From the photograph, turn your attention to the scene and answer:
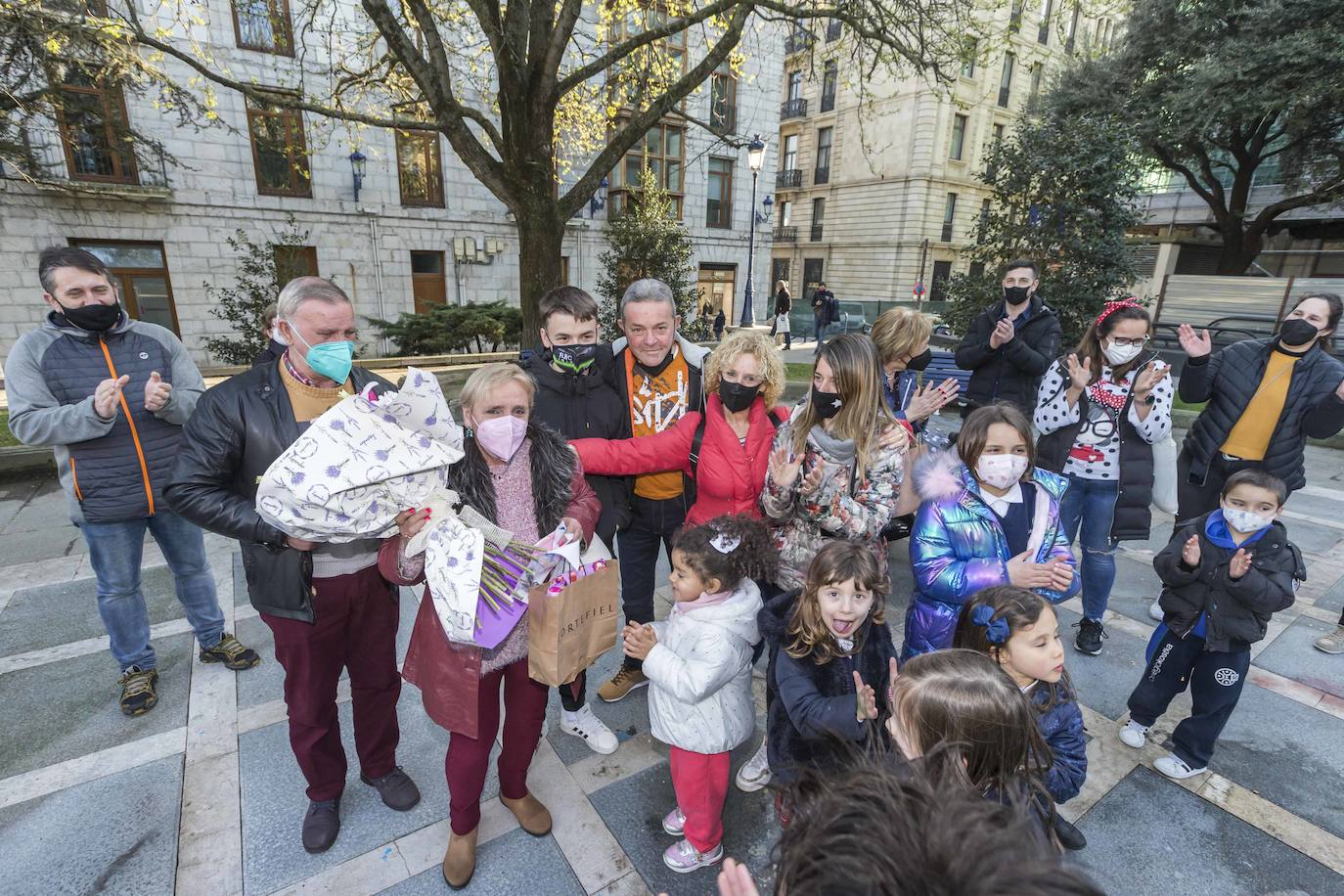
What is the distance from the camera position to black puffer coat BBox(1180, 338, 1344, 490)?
3.45 m

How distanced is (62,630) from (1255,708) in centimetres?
721

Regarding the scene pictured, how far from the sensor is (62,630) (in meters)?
3.95

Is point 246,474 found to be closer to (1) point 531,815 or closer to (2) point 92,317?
(2) point 92,317

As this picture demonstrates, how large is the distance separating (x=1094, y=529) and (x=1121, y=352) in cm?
108

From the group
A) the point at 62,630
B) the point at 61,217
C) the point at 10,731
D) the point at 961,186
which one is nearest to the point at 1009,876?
the point at 10,731

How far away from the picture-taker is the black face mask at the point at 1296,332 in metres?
3.36

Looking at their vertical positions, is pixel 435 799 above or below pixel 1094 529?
below

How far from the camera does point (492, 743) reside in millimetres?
2355

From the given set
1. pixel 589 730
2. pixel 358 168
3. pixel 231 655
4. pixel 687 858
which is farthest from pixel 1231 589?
pixel 358 168

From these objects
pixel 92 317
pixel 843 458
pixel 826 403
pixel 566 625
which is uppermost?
pixel 92 317

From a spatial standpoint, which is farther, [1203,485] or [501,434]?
[1203,485]

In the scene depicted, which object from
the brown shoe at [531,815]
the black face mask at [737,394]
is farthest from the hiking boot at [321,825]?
the black face mask at [737,394]

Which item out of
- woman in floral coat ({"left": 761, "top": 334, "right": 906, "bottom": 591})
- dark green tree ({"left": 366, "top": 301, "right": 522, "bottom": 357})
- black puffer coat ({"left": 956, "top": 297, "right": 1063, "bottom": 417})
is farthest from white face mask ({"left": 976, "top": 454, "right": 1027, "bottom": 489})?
dark green tree ({"left": 366, "top": 301, "right": 522, "bottom": 357})

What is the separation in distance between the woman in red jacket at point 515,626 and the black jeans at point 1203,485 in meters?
3.95
